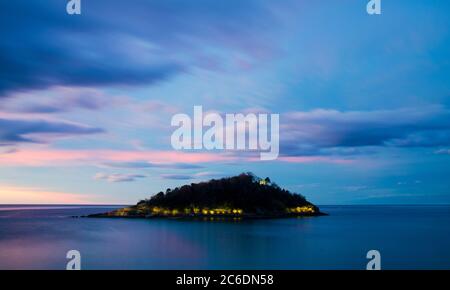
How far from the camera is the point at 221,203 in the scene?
11006 centimetres

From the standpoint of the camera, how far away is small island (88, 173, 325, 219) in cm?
10644

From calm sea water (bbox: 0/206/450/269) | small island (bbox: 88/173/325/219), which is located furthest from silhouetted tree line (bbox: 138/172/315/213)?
calm sea water (bbox: 0/206/450/269)

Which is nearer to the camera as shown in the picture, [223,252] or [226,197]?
[223,252]

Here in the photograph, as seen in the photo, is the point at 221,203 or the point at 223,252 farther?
the point at 221,203

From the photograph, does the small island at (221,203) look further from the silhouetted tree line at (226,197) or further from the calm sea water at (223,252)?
the calm sea water at (223,252)

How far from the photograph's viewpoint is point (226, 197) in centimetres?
11275

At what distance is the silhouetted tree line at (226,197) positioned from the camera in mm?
109875

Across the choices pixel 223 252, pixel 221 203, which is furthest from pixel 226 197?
pixel 223 252

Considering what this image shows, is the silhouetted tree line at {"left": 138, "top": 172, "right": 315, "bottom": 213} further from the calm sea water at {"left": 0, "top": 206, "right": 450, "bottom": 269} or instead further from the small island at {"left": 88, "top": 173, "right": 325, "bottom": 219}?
the calm sea water at {"left": 0, "top": 206, "right": 450, "bottom": 269}

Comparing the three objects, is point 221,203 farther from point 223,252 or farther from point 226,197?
point 223,252

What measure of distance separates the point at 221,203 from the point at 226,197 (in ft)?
10.8
